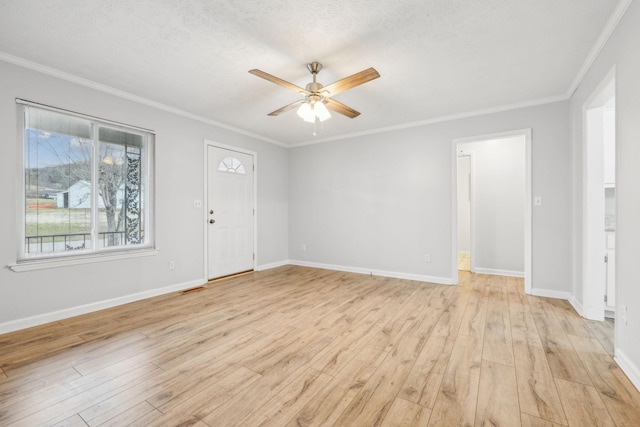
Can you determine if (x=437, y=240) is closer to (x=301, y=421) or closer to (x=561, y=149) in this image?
(x=561, y=149)

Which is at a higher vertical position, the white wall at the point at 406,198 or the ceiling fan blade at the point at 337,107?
Answer: the ceiling fan blade at the point at 337,107

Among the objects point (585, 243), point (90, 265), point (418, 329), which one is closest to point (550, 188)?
point (585, 243)

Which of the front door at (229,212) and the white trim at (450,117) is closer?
the white trim at (450,117)

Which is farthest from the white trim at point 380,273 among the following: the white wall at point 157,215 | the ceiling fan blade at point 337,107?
the ceiling fan blade at point 337,107

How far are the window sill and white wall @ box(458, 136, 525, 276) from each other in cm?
533

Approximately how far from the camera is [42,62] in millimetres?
2674

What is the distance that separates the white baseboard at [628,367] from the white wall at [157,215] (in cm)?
460

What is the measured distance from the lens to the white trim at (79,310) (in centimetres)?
259

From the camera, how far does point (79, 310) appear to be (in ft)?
9.82

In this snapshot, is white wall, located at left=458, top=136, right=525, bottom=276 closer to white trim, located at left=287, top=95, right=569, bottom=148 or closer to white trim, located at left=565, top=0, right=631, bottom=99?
white trim, located at left=287, top=95, right=569, bottom=148

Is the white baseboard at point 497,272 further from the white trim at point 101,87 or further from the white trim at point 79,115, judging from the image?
the white trim at point 79,115

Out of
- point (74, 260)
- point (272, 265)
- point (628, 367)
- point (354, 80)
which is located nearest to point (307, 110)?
point (354, 80)

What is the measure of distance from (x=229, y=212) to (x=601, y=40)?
192 inches

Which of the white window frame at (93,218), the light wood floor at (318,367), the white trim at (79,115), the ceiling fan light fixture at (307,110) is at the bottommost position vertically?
the light wood floor at (318,367)
